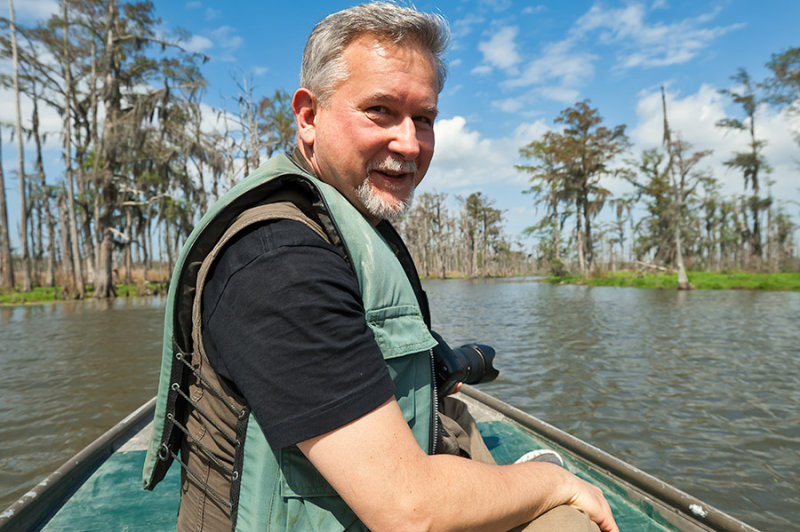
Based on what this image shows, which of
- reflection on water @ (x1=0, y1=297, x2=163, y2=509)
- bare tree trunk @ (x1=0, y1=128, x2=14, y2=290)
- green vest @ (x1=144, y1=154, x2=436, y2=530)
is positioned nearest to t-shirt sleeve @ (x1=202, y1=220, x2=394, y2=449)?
green vest @ (x1=144, y1=154, x2=436, y2=530)

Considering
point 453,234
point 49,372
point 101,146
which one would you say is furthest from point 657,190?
point 49,372

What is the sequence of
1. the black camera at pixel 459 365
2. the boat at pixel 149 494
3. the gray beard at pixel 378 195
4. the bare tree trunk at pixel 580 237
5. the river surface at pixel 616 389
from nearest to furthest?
the gray beard at pixel 378 195 → the black camera at pixel 459 365 → the boat at pixel 149 494 → the river surface at pixel 616 389 → the bare tree trunk at pixel 580 237

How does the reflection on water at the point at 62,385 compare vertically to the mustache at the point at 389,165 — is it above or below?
below

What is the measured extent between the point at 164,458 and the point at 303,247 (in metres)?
0.87

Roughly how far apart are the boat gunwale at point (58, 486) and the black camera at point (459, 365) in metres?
2.19

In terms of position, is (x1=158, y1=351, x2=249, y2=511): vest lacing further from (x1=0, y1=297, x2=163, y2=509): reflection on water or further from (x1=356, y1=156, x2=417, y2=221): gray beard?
(x1=0, y1=297, x2=163, y2=509): reflection on water

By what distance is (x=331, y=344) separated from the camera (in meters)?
0.84

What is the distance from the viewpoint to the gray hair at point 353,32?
1.27 meters

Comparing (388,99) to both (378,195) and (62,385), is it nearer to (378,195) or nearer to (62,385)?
(378,195)

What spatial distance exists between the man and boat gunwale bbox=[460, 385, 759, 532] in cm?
145

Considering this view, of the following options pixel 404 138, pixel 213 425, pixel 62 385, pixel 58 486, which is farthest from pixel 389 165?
pixel 62 385

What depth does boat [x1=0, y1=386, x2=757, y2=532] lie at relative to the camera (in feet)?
7.88

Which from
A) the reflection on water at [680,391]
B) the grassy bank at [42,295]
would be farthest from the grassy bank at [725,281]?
the grassy bank at [42,295]

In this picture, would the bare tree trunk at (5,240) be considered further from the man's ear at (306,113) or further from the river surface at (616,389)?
the man's ear at (306,113)
